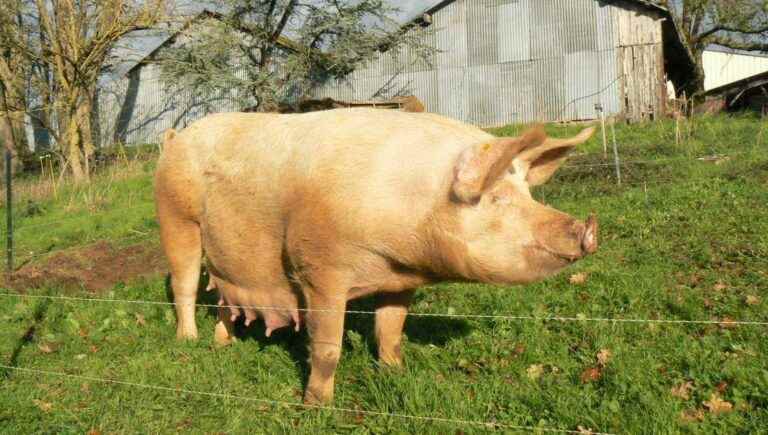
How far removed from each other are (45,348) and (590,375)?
4.26m

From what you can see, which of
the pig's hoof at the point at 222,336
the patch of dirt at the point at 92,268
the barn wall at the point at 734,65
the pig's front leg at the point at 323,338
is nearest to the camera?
the pig's front leg at the point at 323,338

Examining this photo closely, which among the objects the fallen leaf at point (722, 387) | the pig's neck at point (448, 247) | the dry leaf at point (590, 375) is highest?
the pig's neck at point (448, 247)

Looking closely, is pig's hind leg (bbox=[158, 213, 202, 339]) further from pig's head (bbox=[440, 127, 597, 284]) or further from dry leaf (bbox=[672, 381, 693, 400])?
dry leaf (bbox=[672, 381, 693, 400])

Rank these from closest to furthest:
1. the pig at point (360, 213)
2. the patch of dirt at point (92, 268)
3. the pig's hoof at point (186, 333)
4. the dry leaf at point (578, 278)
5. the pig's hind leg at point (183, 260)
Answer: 1. the pig at point (360, 213)
2. the pig's hind leg at point (183, 260)
3. the pig's hoof at point (186, 333)
4. the dry leaf at point (578, 278)
5. the patch of dirt at point (92, 268)

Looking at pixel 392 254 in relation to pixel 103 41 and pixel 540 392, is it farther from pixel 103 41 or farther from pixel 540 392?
pixel 103 41

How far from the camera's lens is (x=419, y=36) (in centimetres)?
2538

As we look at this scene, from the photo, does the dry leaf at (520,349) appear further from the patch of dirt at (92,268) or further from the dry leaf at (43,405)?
the patch of dirt at (92,268)

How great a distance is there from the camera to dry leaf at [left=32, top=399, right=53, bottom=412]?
4.57 meters

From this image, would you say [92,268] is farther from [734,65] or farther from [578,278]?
[734,65]

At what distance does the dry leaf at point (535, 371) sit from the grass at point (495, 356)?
0.01m

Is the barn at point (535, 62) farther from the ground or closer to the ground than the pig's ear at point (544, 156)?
farther from the ground

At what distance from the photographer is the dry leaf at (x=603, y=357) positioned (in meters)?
4.46

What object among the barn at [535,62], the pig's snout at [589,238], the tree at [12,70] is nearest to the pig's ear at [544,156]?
the pig's snout at [589,238]

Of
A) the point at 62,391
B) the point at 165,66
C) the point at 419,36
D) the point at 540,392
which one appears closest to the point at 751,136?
the point at 540,392
